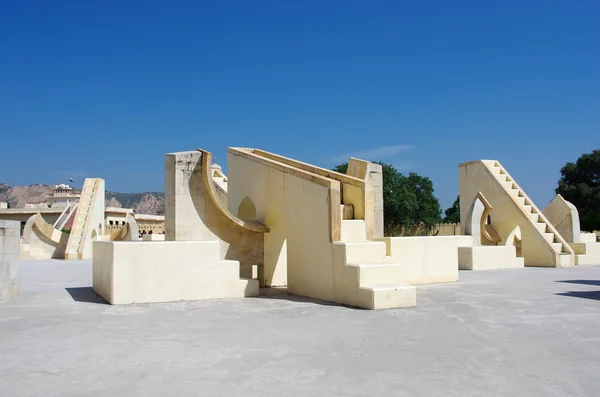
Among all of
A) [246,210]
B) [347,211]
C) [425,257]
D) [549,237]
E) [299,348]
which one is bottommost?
[299,348]

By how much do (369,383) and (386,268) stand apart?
13.4ft

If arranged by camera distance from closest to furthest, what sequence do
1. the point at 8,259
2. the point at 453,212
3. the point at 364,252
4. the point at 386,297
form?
1. the point at 386,297
2. the point at 364,252
3. the point at 8,259
4. the point at 453,212

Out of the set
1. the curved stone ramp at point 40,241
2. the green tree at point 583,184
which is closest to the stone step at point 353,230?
the curved stone ramp at point 40,241

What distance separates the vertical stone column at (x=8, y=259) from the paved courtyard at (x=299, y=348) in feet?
1.61

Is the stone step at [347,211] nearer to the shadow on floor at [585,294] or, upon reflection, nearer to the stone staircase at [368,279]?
the stone staircase at [368,279]

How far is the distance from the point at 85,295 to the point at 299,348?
18.1ft

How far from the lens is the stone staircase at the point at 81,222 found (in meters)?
21.9

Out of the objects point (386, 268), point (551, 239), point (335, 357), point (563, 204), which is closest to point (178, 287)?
point (386, 268)

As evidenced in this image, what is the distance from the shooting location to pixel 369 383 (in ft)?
12.8

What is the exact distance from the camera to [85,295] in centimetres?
907

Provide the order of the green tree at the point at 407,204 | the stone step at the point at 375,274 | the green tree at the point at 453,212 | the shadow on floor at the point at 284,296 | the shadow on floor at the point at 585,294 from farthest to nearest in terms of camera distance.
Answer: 1. the green tree at the point at 453,212
2. the green tree at the point at 407,204
3. the shadow on floor at the point at 585,294
4. the shadow on floor at the point at 284,296
5. the stone step at the point at 375,274

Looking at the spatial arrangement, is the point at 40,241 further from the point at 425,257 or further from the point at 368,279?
the point at 368,279

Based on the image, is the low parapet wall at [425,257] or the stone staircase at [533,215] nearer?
the low parapet wall at [425,257]

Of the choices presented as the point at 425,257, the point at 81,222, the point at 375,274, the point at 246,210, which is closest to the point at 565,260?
the point at 425,257
